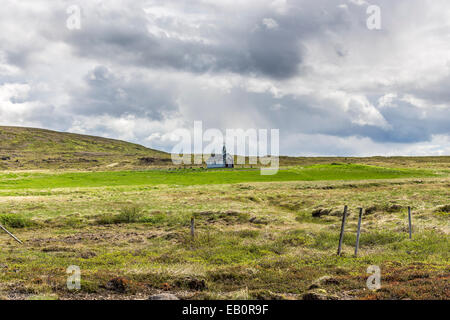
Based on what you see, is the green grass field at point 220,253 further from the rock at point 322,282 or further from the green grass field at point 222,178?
the green grass field at point 222,178

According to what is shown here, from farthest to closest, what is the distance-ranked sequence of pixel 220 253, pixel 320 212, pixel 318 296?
pixel 320 212 < pixel 220 253 < pixel 318 296

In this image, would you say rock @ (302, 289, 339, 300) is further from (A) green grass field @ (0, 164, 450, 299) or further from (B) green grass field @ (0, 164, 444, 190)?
(B) green grass field @ (0, 164, 444, 190)

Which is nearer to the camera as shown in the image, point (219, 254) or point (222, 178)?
point (219, 254)

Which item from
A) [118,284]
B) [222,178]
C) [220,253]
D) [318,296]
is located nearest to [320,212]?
[220,253]

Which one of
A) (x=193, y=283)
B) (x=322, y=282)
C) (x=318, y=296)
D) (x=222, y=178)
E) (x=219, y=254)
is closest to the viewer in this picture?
(x=318, y=296)

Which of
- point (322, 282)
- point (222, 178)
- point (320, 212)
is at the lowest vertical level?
point (320, 212)

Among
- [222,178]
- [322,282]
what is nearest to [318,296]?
[322,282]

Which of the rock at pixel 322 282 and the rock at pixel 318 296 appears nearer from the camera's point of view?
the rock at pixel 318 296

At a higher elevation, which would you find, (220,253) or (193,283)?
(193,283)

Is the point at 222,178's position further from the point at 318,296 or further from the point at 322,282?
the point at 318,296

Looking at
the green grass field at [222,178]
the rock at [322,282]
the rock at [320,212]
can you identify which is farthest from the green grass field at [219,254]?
the green grass field at [222,178]

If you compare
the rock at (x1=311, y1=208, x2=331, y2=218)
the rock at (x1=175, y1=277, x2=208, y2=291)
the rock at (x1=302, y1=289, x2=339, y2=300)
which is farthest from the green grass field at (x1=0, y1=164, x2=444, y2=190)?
A: the rock at (x1=302, y1=289, x2=339, y2=300)
